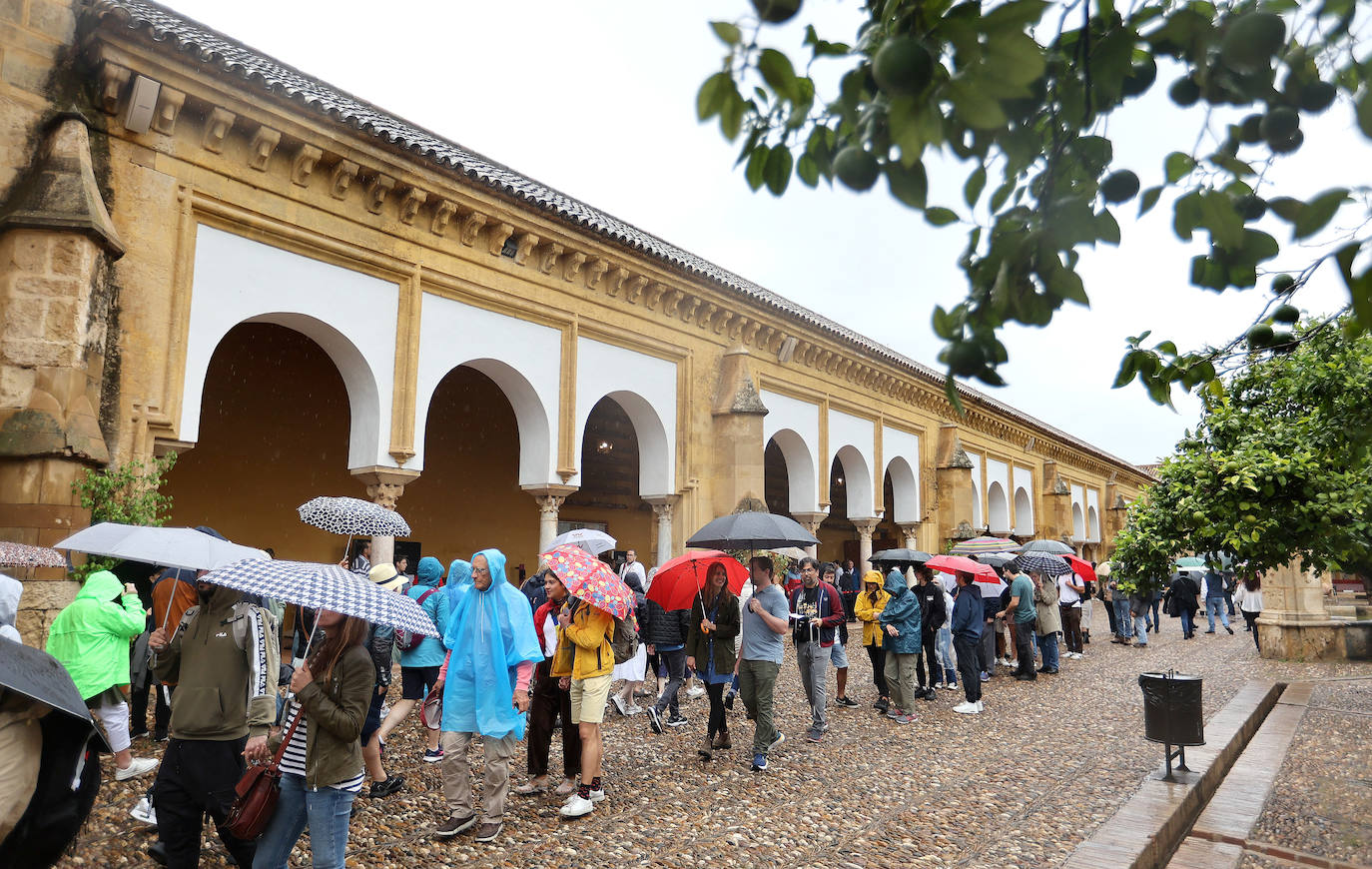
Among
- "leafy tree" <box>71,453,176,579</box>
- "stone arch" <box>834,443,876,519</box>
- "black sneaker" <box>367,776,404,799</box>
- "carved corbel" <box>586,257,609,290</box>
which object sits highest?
"carved corbel" <box>586,257,609,290</box>

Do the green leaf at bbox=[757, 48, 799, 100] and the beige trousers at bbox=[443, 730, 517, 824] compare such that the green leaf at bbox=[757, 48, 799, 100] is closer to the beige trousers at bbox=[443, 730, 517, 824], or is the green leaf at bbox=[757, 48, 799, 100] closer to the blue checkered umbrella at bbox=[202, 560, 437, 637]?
the blue checkered umbrella at bbox=[202, 560, 437, 637]

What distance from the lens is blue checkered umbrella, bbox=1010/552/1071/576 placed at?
43.1 ft

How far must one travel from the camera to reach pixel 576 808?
5586mm

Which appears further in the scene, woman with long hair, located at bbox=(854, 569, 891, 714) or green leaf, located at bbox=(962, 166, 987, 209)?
woman with long hair, located at bbox=(854, 569, 891, 714)

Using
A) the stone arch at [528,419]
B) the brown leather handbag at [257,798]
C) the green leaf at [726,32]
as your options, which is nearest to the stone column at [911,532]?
the stone arch at [528,419]

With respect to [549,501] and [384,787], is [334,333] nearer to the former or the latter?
[549,501]

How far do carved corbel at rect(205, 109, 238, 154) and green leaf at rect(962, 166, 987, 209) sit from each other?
1042 centimetres

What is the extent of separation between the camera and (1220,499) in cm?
800

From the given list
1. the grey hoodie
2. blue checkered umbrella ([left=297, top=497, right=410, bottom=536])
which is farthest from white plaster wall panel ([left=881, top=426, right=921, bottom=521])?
the grey hoodie

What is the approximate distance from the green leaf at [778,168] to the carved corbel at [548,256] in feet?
39.6

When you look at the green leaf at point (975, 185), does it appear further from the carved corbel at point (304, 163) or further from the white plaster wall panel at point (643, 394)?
the white plaster wall panel at point (643, 394)

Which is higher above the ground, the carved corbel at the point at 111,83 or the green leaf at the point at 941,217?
the carved corbel at the point at 111,83

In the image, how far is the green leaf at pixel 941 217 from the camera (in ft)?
5.56

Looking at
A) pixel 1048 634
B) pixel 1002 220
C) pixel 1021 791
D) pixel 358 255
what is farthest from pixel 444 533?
pixel 1002 220
